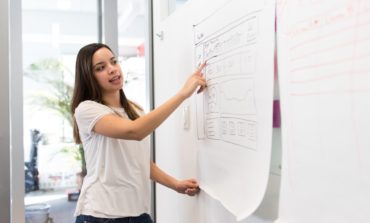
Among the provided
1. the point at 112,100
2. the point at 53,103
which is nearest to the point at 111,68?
the point at 112,100

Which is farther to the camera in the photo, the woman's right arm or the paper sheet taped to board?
the woman's right arm

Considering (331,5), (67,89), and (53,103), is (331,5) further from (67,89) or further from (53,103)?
(53,103)

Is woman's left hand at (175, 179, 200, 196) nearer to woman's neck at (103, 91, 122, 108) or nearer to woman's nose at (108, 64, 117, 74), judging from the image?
woman's neck at (103, 91, 122, 108)

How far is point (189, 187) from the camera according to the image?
1519 mm

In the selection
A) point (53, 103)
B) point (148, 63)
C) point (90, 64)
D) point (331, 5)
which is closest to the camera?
point (331, 5)

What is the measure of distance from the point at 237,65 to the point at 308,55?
0.35 meters

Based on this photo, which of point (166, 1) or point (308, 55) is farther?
point (166, 1)

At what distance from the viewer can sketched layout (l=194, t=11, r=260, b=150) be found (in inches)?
39.4

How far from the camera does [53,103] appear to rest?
12.7 ft

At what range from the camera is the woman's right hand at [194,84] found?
51.5 inches

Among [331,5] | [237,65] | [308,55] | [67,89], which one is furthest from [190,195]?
[67,89]

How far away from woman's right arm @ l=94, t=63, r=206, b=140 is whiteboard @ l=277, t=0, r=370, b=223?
513mm

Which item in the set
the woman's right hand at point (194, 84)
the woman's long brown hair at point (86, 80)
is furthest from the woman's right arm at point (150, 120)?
the woman's long brown hair at point (86, 80)

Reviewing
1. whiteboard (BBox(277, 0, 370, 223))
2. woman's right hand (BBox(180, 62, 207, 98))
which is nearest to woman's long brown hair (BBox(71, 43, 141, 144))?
woman's right hand (BBox(180, 62, 207, 98))
